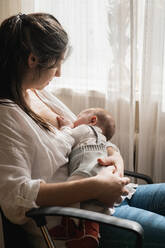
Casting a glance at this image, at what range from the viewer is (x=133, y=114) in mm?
1976

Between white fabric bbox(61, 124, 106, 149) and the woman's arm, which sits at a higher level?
white fabric bbox(61, 124, 106, 149)

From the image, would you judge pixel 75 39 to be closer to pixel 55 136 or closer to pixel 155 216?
pixel 55 136

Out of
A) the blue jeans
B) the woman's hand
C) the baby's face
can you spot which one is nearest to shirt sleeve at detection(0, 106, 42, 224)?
the woman's hand

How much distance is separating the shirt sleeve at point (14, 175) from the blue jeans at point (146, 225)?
0.34 m

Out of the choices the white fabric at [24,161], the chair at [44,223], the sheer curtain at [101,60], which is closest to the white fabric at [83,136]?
the white fabric at [24,161]

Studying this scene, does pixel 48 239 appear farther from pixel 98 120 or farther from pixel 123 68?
pixel 123 68

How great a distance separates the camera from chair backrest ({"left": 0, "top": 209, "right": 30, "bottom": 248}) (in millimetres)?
1179

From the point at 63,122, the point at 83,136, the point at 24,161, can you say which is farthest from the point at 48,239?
the point at 63,122

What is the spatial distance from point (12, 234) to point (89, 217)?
0.36 m

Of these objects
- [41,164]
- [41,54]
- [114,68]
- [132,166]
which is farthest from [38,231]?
[114,68]

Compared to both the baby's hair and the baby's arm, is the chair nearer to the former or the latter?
the baby's arm

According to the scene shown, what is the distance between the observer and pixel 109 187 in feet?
3.92

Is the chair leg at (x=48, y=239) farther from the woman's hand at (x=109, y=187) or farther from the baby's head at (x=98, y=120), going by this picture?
the baby's head at (x=98, y=120)

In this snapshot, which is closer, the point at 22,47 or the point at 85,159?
the point at 22,47
